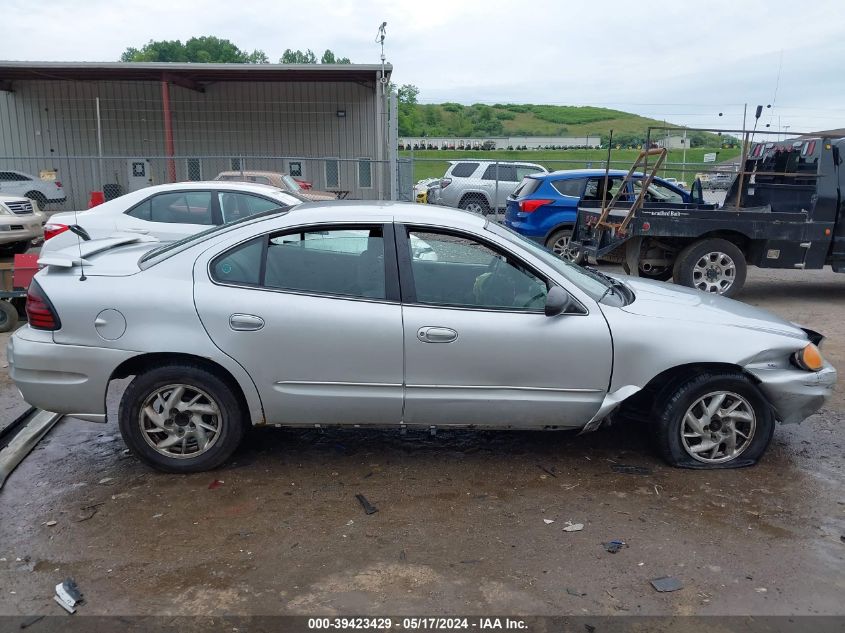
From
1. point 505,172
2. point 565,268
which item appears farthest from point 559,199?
point 565,268

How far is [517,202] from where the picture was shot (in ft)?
42.0

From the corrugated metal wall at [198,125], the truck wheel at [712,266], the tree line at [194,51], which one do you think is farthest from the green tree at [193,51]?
the truck wheel at [712,266]

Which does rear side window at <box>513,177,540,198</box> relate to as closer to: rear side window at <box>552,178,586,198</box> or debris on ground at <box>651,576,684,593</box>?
rear side window at <box>552,178,586,198</box>

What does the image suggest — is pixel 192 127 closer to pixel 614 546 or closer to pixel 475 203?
pixel 475 203

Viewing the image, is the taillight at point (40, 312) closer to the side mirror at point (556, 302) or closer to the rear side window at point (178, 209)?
the side mirror at point (556, 302)

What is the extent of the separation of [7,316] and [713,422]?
712 centimetres

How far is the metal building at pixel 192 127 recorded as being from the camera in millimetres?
24438

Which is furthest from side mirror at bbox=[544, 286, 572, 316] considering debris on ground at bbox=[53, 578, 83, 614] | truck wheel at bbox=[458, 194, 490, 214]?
truck wheel at bbox=[458, 194, 490, 214]

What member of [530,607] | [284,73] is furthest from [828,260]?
[284,73]

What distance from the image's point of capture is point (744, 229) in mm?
9539

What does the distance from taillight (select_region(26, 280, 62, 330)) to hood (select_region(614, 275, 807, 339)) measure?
3348 mm

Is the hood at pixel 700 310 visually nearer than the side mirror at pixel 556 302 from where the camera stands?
No

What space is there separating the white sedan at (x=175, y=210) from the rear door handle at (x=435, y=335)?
5.08 m

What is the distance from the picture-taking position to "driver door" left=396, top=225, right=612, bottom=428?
4.14 m
